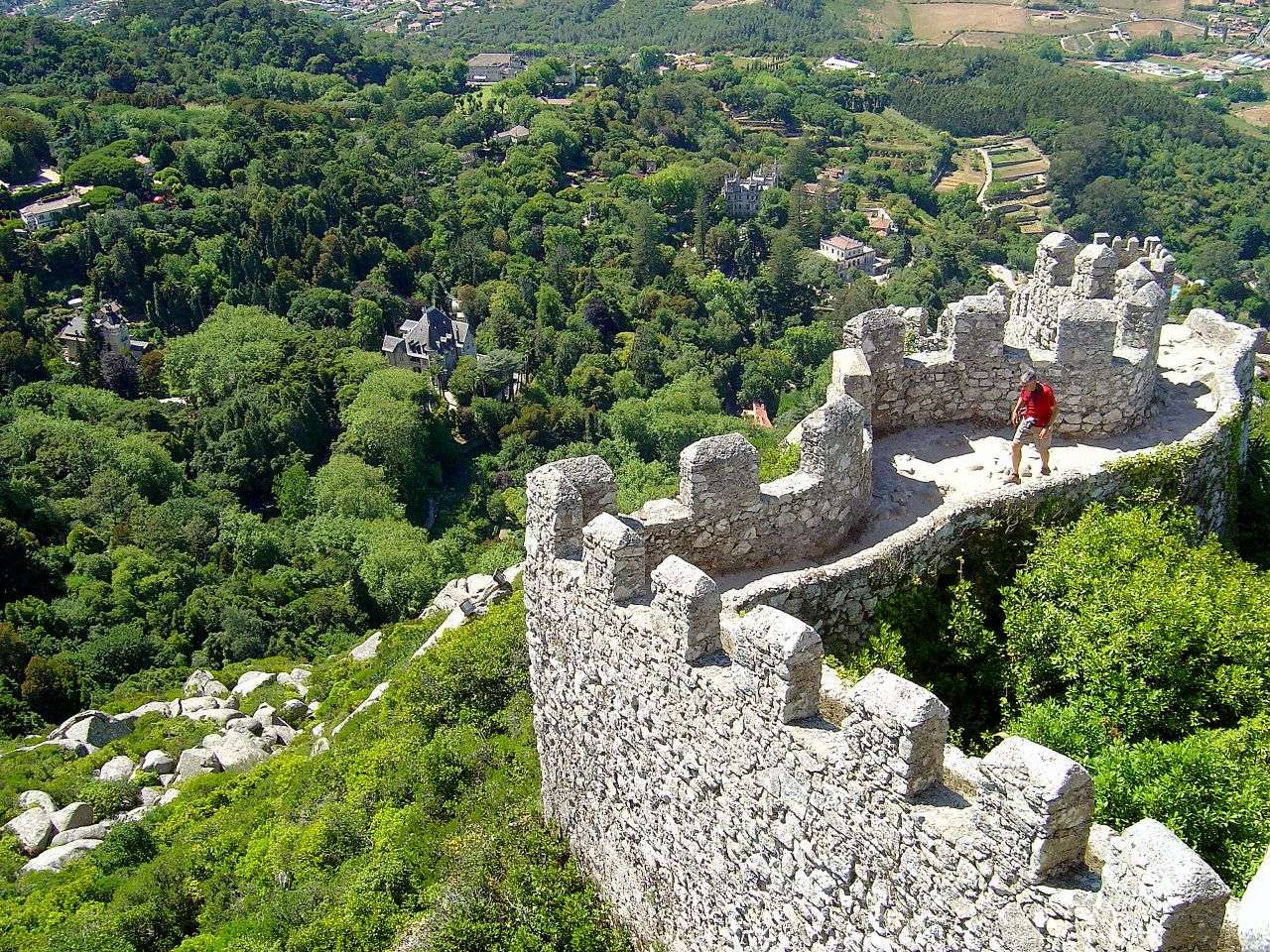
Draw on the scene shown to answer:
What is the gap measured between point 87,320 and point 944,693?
91.0 meters

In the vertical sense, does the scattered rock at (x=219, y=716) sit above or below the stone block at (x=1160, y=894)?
below

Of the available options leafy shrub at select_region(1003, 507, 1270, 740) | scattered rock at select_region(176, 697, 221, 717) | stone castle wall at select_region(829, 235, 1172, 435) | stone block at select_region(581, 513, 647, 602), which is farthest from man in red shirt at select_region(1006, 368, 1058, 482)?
scattered rock at select_region(176, 697, 221, 717)

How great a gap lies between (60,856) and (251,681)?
14.4 m

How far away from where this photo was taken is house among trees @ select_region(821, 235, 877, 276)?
12062 cm

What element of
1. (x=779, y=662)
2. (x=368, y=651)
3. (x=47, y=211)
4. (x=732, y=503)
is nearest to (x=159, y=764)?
(x=368, y=651)

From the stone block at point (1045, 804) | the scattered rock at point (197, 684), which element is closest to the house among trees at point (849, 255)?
the scattered rock at point (197, 684)

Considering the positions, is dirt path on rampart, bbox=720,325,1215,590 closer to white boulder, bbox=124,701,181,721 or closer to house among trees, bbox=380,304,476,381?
white boulder, bbox=124,701,181,721

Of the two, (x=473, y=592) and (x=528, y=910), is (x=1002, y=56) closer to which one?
(x=473, y=592)

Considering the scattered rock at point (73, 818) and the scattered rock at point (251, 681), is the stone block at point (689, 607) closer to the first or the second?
the scattered rock at point (73, 818)

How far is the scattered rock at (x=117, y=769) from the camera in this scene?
98.2 ft

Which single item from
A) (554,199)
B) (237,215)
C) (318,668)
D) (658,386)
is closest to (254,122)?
(237,215)

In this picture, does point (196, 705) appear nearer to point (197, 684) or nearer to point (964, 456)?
point (197, 684)

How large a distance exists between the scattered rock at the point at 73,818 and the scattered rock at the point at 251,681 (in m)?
10.6

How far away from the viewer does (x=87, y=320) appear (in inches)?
3383
